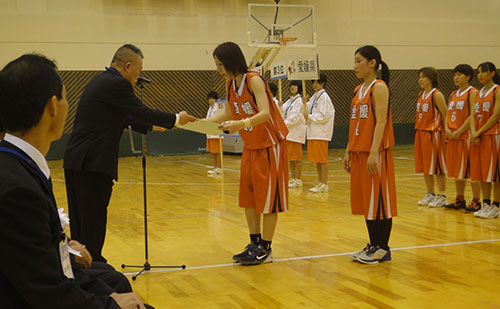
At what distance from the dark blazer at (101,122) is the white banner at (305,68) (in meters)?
5.82

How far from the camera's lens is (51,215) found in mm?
1607

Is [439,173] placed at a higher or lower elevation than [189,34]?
lower

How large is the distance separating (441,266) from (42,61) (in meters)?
3.59

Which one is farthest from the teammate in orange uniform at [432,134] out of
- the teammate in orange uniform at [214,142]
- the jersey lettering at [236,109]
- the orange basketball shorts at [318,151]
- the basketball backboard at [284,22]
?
the basketball backboard at [284,22]

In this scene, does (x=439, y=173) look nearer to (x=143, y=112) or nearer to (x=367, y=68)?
(x=367, y=68)

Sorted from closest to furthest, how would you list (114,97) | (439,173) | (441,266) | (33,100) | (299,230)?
(33,100) < (114,97) < (441,266) < (299,230) < (439,173)

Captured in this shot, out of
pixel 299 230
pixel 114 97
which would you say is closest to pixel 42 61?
pixel 114 97

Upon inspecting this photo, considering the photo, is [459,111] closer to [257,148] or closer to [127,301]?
[257,148]

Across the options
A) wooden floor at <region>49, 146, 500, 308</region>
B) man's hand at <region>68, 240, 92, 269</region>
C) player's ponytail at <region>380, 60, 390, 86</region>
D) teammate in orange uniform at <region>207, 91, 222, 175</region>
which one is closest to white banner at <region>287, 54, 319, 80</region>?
teammate in orange uniform at <region>207, 91, 222, 175</region>

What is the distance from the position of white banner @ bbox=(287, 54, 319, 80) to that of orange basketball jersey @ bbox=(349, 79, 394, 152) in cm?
467

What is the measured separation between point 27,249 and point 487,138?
6115 millimetres

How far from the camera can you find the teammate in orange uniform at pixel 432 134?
7195 millimetres

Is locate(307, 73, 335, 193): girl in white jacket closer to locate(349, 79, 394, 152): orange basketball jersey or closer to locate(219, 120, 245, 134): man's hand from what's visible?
locate(349, 79, 394, 152): orange basketball jersey

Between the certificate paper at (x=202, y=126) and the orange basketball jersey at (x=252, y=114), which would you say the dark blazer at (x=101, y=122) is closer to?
the certificate paper at (x=202, y=126)
